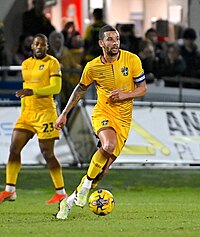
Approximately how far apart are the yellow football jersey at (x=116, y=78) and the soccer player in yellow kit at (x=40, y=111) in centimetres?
248

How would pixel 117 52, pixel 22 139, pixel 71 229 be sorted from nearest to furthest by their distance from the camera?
pixel 71 229
pixel 117 52
pixel 22 139

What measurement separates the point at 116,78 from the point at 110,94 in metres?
0.41

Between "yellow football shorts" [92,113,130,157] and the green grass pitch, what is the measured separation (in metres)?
0.89

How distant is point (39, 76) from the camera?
15.5 meters

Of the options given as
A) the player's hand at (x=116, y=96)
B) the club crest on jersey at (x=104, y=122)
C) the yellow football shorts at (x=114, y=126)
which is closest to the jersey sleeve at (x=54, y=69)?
the yellow football shorts at (x=114, y=126)

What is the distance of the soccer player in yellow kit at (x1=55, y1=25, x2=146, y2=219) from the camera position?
12391 mm

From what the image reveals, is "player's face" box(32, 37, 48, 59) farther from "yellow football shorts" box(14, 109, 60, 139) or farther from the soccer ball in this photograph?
the soccer ball

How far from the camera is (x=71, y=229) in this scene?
36.8 ft

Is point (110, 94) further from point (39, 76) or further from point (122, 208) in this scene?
point (39, 76)

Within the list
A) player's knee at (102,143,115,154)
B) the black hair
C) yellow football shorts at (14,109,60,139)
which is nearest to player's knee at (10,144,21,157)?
yellow football shorts at (14,109,60,139)

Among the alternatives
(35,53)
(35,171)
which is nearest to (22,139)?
(35,53)

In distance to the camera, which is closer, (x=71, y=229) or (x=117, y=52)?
(x=71, y=229)

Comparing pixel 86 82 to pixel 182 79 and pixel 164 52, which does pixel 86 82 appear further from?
pixel 164 52

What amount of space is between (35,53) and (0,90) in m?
5.73
